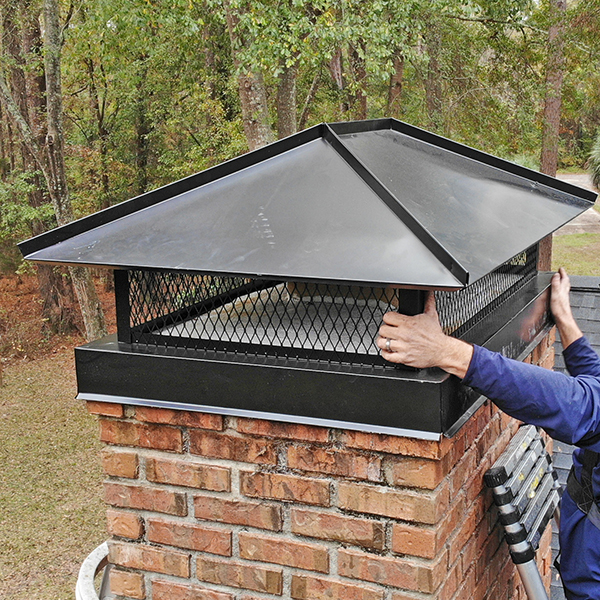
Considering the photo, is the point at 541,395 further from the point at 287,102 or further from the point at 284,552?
the point at 287,102

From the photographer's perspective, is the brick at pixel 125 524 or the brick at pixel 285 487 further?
the brick at pixel 125 524

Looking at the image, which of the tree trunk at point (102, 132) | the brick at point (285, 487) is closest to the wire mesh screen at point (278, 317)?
the brick at point (285, 487)

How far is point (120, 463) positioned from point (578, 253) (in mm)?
27146

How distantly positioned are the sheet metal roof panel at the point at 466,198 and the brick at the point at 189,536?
0.96 m

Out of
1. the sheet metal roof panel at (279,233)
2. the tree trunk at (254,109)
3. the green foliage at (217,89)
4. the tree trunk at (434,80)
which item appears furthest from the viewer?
the tree trunk at (434,80)

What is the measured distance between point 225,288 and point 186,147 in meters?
15.0

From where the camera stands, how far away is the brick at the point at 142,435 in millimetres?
1868

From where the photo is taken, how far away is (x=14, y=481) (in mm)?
10117

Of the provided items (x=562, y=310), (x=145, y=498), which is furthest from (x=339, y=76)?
(x=145, y=498)

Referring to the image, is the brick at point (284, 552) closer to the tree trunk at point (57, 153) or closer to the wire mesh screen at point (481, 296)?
the wire mesh screen at point (481, 296)

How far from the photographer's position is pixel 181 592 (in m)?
1.93

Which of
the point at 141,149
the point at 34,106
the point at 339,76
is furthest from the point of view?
the point at 141,149

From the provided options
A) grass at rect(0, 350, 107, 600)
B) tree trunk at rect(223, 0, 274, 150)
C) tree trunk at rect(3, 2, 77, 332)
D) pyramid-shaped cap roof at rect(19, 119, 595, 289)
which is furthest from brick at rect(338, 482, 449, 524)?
tree trunk at rect(3, 2, 77, 332)

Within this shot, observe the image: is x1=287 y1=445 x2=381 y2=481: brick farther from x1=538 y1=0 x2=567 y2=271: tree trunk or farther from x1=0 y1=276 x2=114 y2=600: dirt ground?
x1=538 y1=0 x2=567 y2=271: tree trunk
